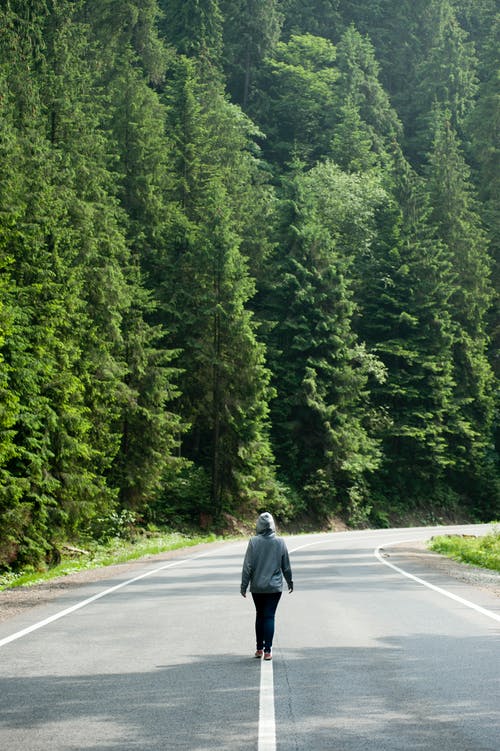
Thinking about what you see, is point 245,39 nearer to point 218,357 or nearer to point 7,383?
point 218,357

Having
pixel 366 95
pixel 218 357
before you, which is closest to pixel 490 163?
pixel 366 95

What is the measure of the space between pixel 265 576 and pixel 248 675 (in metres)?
1.16

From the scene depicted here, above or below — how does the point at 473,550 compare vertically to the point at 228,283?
below

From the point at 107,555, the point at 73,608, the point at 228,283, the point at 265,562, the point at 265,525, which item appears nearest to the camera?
the point at 265,562

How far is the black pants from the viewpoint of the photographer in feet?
31.6

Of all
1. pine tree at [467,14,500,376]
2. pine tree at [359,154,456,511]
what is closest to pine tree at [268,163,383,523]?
pine tree at [359,154,456,511]

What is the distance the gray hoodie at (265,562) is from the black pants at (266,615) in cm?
8

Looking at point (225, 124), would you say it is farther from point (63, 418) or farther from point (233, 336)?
point (63, 418)

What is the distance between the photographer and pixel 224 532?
45.0 meters

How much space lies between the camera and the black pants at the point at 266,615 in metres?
9.62

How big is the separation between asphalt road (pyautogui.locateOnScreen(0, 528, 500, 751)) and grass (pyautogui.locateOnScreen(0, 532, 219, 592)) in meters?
6.09

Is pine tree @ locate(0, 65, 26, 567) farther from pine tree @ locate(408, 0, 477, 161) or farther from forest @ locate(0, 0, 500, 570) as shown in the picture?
pine tree @ locate(408, 0, 477, 161)

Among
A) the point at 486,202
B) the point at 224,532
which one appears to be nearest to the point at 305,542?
the point at 224,532

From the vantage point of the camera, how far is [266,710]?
7336mm
